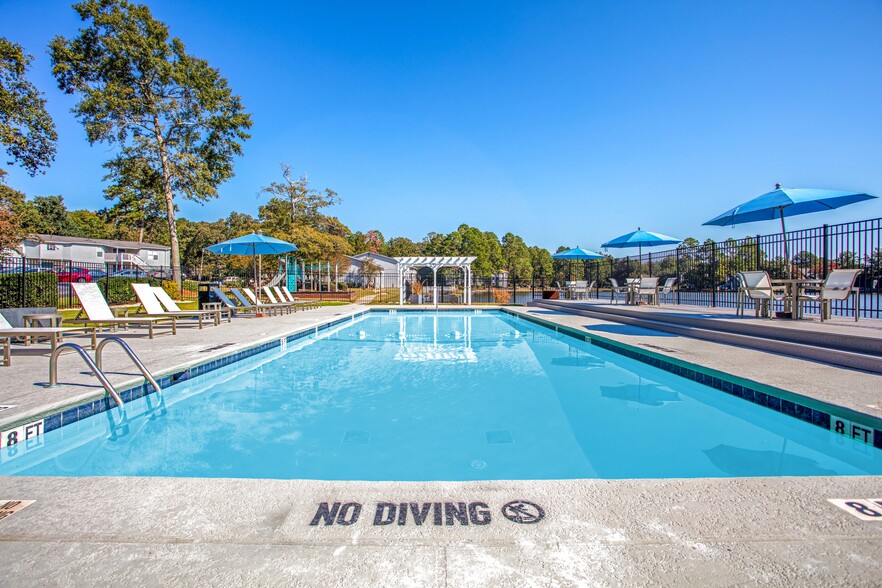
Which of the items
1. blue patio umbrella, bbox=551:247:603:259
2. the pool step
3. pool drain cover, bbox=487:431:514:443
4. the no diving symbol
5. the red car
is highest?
blue patio umbrella, bbox=551:247:603:259

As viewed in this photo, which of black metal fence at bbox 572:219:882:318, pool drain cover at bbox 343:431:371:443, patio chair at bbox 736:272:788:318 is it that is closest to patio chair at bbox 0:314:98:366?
pool drain cover at bbox 343:431:371:443

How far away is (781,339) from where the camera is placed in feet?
20.2

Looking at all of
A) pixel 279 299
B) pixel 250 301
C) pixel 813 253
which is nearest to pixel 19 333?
pixel 250 301

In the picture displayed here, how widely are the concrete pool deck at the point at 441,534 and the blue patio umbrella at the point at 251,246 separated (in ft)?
40.0

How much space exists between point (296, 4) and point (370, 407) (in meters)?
16.0

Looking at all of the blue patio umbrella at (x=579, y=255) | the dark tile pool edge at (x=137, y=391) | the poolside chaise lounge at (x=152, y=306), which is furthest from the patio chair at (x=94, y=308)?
the blue patio umbrella at (x=579, y=255)

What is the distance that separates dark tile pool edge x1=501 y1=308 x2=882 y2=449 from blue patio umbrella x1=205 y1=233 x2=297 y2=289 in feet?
37.2

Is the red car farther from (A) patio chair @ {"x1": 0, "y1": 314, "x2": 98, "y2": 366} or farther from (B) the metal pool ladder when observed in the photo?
(B) the metal pool ladder

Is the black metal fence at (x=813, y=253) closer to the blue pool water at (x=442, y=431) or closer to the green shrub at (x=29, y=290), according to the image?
the blue pool water at (x=442, y=431)

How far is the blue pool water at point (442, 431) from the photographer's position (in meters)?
3.14

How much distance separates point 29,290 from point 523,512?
16.3 meters

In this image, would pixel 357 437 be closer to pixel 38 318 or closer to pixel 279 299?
pixel 38 318

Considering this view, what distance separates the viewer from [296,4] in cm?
1515

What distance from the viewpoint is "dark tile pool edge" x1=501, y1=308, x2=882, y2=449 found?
10.2ft
